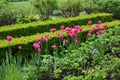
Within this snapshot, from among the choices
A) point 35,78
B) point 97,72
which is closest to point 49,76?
point 35,78

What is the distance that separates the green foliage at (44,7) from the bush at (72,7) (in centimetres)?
61

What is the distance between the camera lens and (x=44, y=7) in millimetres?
14508

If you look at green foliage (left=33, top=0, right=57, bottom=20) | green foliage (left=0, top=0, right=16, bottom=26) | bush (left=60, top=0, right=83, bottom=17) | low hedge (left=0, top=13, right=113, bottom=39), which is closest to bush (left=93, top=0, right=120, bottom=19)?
bush (left=60, top=0, right=83, bottom=17)

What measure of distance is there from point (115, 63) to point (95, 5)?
410 inches

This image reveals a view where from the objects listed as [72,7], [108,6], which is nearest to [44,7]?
[72,7]

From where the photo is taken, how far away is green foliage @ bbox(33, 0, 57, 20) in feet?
47.2

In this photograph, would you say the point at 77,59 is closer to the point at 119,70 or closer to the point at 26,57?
the point at 119,70

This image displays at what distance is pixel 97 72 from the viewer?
480 centimetres

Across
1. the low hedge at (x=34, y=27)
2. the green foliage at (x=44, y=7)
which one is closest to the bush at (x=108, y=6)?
the green foliage at (x=44, y=7)

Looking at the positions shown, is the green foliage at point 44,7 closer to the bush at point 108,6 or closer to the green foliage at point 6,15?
the green foliage at point 6,15

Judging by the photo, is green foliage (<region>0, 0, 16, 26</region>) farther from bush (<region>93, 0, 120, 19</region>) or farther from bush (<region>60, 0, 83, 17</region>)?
bush (<region>93, 0, 120, 19</region>)

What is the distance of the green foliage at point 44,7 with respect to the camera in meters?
14.4

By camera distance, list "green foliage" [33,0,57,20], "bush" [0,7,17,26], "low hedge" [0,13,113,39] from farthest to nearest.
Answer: "green foliage" [33,0,57,20], "bush" [0,7,17,26], "low hedge" [0,13,113,39]

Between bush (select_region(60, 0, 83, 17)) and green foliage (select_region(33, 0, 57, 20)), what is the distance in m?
0.61
